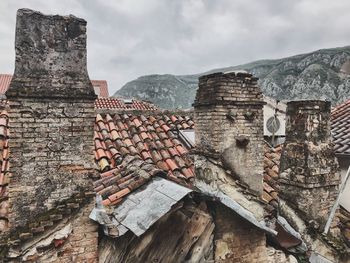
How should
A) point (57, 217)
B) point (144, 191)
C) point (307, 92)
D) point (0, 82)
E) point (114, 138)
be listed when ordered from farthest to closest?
point (307, 92) < point (0, 82) < point (114, 138) < point (144, 191) < point (57, 217)

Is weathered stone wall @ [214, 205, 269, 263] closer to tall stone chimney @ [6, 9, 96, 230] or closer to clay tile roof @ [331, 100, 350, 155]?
tall stone chimney @ [6, 9, 96, 230]

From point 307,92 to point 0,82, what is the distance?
136ft

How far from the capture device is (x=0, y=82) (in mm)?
28703

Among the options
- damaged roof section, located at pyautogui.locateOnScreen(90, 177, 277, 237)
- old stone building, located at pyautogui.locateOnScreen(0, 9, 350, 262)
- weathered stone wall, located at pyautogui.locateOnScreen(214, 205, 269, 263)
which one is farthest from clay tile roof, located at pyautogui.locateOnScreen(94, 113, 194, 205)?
weathered stone wall, located at pyautogui.locateOnScreen(214, 205, 269, 263)

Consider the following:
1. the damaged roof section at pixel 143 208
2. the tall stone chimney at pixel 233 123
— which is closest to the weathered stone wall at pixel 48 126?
the damaged roof section at pixel 143 208

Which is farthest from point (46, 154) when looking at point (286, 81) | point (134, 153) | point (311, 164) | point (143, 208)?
point (286, 81)

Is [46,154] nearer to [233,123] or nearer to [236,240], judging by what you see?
[233,123]

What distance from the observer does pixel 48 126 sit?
3273 millimetres

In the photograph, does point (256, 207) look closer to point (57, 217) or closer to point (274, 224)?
point (274, 224)

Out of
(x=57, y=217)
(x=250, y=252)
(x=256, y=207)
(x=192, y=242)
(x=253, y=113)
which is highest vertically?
(x=253, y=113)

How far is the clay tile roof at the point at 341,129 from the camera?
732cm

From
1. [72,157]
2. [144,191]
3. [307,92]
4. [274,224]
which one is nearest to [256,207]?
[274,224]

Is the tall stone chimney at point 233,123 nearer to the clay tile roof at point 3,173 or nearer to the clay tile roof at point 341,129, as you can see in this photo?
the clay tile roof at point 3,173

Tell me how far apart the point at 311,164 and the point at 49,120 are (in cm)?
422
